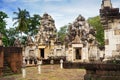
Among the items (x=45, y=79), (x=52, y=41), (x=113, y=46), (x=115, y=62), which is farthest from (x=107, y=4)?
(x=52, y=41)

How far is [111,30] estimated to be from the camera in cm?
889

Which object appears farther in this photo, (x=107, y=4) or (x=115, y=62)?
(x=107, y=4)

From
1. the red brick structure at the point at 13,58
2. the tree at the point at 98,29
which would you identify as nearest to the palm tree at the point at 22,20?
the tree at the point at 98,29

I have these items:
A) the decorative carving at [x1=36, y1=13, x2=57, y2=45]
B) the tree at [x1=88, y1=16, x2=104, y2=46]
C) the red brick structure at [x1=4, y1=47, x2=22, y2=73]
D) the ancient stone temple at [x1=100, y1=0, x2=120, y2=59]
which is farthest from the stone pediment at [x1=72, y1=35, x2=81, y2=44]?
the tree at [x1=88, y1=16, x2=104, y2=46]

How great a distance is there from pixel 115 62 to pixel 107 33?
1.11 metres

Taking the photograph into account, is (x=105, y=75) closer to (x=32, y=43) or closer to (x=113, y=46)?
(x=113, y=46)

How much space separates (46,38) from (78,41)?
31.2 ft

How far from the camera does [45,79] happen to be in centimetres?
1505

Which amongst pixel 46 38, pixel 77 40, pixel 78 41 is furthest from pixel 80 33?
pixel 46 38

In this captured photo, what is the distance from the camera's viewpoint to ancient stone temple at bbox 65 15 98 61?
31.9 meters

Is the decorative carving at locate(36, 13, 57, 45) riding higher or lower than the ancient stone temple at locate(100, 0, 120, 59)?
higher

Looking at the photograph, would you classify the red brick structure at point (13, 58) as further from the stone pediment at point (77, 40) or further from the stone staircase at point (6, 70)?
the stone pediment at point (77, 40)

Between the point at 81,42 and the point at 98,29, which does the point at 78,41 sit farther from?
the point at 98,29

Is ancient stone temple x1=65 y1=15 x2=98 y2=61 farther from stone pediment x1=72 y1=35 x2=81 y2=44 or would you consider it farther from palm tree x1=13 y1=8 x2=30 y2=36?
palm tree x1=13 y1=8 x2=30 y2=36
